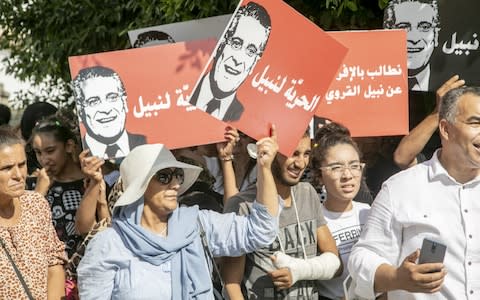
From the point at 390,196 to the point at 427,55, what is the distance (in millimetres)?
2058

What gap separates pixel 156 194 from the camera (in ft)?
16.0

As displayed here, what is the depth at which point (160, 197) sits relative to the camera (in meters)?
4.88

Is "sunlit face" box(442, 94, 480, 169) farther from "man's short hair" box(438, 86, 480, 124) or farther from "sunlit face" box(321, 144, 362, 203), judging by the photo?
"sunlit face" box(321, 144, 362, 203)

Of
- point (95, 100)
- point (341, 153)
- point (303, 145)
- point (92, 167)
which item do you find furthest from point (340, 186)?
point (95, 100)

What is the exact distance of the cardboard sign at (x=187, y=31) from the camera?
22.0 ft

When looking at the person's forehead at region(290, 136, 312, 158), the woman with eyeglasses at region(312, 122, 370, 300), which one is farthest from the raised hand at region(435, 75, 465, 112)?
the person's forehead at region(290, 136, 312, 158)

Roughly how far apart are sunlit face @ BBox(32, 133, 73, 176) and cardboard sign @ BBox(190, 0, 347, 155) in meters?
1.35

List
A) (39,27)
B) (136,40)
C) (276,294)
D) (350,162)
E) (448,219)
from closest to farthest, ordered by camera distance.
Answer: (448,219) → (276,294) → (350,162) → (136,40) → (39,27)

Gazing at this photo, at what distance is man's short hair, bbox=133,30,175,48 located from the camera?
677 cm

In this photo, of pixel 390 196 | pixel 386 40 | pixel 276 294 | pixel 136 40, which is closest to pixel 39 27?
pixel 136 40

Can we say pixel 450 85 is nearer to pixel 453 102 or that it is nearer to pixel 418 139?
pixel 418 139

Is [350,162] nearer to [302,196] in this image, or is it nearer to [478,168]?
[302,196]

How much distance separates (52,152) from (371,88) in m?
1.93

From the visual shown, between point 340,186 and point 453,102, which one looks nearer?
A: point 453,102
